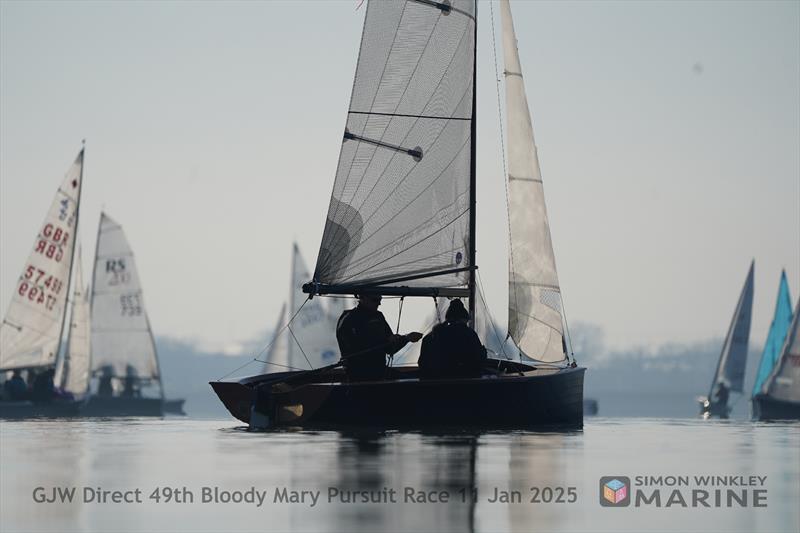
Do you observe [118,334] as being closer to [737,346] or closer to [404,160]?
[737,346]

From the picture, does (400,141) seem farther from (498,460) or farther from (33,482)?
(33,482)

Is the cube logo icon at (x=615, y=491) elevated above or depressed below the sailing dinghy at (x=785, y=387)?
below

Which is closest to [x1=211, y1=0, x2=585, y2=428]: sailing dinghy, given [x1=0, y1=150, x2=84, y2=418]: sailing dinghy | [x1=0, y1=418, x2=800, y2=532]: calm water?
[x1=0, y1=418, x2=800, y2=532]: calm water

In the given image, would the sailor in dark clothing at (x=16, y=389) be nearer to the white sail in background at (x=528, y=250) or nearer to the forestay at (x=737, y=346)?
the white sail in background at (x=528, y=250)

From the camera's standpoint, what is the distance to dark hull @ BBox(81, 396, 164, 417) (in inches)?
2753

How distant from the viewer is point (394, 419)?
60.4ft

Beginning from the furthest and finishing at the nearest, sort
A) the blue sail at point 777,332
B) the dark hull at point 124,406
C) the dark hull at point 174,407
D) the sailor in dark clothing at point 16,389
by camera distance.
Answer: the dark hull at point 174,407
the dark hull at point 124,406
the blue sail at point 777,332
the sailor in dark clothing at point 16,389

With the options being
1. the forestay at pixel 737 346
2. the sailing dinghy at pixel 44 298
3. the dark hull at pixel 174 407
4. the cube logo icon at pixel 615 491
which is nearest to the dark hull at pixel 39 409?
the sailing dinghy at pixel 44 298

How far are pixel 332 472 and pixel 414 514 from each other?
2649 millimetres

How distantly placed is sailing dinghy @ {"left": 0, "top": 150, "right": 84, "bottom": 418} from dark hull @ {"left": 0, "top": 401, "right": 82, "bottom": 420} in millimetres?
1277

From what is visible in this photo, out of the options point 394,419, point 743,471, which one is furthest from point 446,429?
point 743,471

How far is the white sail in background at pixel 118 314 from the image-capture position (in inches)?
2657

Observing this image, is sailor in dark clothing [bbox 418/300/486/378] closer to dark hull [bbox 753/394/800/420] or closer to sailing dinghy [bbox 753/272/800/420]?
dark hull [bbox 753/394/800/420]

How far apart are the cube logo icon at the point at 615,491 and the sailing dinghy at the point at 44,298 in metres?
39.2
